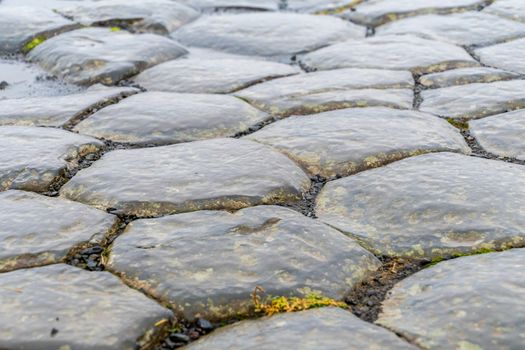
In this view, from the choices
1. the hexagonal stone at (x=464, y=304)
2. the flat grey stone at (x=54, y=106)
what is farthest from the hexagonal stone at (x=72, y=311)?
the flat grey stone at (x=54, y=106)

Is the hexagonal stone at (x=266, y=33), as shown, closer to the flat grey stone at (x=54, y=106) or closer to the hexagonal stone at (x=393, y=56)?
the hexagonal stone at (x=393, y=56)

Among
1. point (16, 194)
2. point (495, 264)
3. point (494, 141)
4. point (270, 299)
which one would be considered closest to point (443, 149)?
point (494, 141)

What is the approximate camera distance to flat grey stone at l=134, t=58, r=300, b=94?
138 inches

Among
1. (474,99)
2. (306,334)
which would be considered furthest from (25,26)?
(306,334)

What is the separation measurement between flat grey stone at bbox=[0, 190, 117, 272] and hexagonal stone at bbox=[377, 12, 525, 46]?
2.83m

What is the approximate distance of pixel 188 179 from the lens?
2402 millimetres

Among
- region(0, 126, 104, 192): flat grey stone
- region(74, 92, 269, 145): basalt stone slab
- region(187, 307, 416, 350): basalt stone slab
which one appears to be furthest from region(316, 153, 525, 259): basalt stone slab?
region(0, 126, 104, 192): flat grey stone

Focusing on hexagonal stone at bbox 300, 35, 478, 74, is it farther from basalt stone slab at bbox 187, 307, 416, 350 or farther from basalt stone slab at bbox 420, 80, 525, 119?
basalt stone slab at bbox 187, 307, 416, 350

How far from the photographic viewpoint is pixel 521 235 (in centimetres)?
204

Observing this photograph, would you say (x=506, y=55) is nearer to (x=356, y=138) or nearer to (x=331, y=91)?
(x=331, y=91)

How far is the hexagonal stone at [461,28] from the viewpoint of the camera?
169 inches

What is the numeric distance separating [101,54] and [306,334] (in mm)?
2763

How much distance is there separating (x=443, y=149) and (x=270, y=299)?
1.22m

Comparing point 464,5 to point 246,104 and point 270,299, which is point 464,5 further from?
point 270,299
